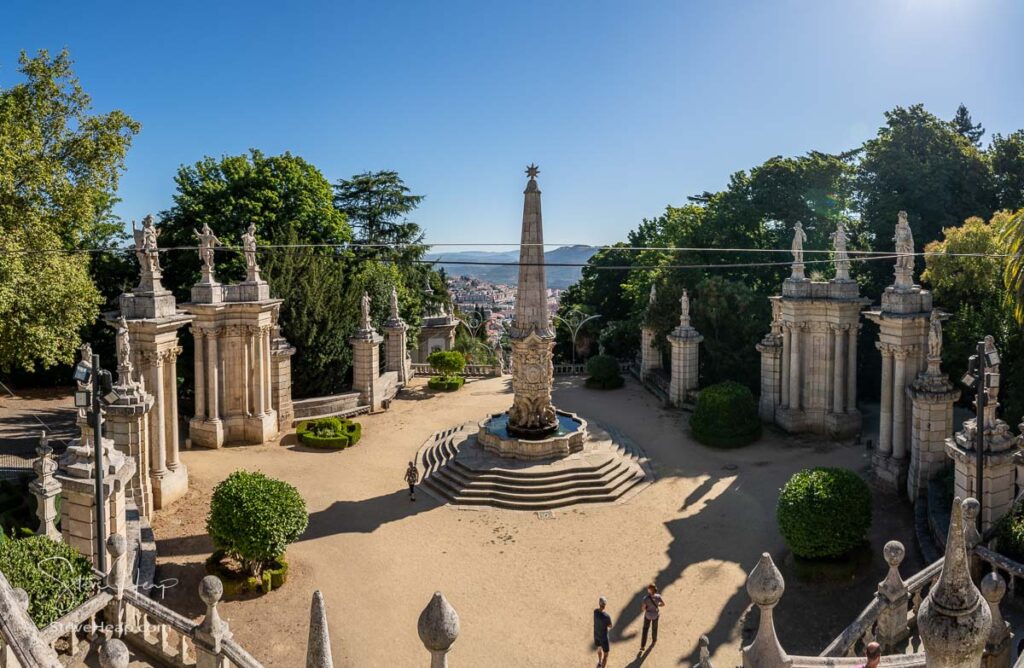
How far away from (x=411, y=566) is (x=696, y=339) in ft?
56.5

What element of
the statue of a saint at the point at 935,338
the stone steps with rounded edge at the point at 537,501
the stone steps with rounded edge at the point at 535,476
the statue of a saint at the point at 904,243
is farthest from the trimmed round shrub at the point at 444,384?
the statue of a saint at the point at 935,338

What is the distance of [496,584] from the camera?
1488cm

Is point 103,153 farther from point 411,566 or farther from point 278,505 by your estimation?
point 411,566

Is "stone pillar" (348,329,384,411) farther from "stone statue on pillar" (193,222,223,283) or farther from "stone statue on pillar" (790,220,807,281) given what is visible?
"stone statue on pillar" (790,220,807,281)

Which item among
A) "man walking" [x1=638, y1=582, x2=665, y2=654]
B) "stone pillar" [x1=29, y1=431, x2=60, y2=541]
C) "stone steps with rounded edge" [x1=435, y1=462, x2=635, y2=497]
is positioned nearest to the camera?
"stone pillar" [x1=29, y1=431, x2=60, y2=541]

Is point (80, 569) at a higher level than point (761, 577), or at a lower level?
lower

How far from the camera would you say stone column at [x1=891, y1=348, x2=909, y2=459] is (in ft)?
62.7

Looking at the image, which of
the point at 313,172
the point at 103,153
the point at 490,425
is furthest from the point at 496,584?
the point at 313,172

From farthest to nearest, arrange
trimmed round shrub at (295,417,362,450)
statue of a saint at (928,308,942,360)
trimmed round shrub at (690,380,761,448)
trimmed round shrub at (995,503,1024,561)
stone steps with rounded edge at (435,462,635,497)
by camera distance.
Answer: trimmed round shrub at (295,417,362,450) → trimmed round shrub at (690,380,761,448) → stone steps with rounded edge at (435,462,635,497) → statue of a saint at (928,308,942,360) → trimmed round shrub at (995,503,1024,561)

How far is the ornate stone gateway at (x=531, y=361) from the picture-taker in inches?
859

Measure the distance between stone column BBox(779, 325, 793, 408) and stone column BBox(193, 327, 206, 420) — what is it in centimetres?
1991

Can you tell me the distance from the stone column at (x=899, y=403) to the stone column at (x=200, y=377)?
2070cm

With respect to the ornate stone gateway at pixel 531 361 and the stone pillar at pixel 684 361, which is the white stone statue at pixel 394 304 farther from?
the stone pillar at pixel 684 361

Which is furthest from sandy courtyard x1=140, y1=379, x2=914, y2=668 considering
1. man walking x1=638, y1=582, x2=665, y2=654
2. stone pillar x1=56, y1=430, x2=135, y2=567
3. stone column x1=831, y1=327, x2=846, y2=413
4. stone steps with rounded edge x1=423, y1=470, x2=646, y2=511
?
stone pillar x1=56, y1=430, x2=135, y2=567
